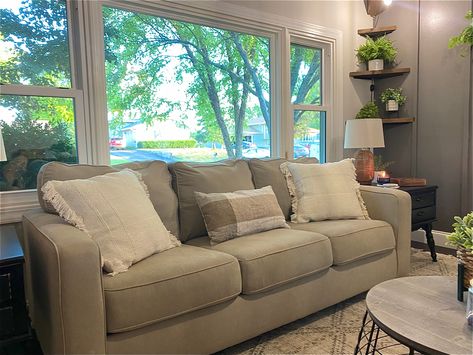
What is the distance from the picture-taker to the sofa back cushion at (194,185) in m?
2.35

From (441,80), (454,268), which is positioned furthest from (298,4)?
(454,268)

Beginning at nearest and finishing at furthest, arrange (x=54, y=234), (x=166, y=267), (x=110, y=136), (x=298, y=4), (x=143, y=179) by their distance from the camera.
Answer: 1. (x=54, y=234)
2. (x=166, y=267)
3. (x=143, y=179)
4. (x=110, y=136)
5. (x=298, y=4)

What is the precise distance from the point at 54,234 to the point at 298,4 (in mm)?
2989

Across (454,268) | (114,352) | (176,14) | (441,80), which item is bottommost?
(454,268)

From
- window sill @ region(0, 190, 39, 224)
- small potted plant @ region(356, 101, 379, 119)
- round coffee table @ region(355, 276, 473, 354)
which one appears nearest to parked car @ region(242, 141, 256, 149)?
small potted plant @ region(356, 101, 379, 119)

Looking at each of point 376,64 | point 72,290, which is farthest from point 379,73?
point 72,290

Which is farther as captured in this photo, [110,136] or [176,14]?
[176,14]

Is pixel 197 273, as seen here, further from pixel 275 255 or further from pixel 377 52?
pixel 377 52

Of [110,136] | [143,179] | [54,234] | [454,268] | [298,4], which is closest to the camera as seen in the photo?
[54,234]

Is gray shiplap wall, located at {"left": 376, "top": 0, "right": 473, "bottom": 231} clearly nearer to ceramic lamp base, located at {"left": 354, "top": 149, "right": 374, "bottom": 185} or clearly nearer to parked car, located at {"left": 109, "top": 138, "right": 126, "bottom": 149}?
ceramic lamp base, located at {"left": 354, "top": 149, "right": 374, "bottom": 185}

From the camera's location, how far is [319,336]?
2.14 metres

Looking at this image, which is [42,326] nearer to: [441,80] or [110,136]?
[110,136]

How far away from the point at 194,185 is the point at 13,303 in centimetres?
108

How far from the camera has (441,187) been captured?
3814mm
